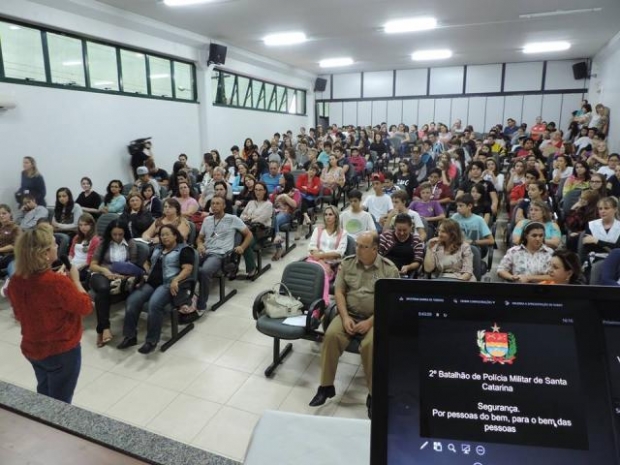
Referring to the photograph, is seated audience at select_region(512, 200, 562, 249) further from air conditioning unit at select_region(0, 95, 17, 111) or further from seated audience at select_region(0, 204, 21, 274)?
air conditioning unit at select_region(0, 95, 17, 111)

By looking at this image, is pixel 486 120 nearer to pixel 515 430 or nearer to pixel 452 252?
pixel 452 252

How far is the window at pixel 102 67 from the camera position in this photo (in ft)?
24.7

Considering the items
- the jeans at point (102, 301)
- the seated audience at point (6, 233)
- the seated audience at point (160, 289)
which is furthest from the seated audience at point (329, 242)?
the seated audience at point (6, 233)

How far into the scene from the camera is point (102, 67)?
7734 mm

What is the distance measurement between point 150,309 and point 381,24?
7.05 metres

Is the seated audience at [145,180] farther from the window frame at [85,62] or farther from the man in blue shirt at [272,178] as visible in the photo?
the man in blue shirt at [272,178]

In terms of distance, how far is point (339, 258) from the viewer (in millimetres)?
4480

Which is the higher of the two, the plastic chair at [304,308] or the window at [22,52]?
the window at [22,52]

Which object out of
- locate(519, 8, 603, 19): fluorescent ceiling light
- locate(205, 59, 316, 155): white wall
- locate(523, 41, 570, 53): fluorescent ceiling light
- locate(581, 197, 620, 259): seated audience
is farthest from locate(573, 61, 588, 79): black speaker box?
locate(581, 197, 620, 259): seated audience

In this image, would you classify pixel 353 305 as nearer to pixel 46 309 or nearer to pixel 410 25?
pixel 46 309

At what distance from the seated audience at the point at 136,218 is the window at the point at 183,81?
517 cm

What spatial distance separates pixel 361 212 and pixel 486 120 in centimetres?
1101

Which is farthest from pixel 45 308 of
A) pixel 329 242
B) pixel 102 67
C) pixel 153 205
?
pixel 102 67

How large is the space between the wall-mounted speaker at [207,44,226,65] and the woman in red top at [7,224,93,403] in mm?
8250
